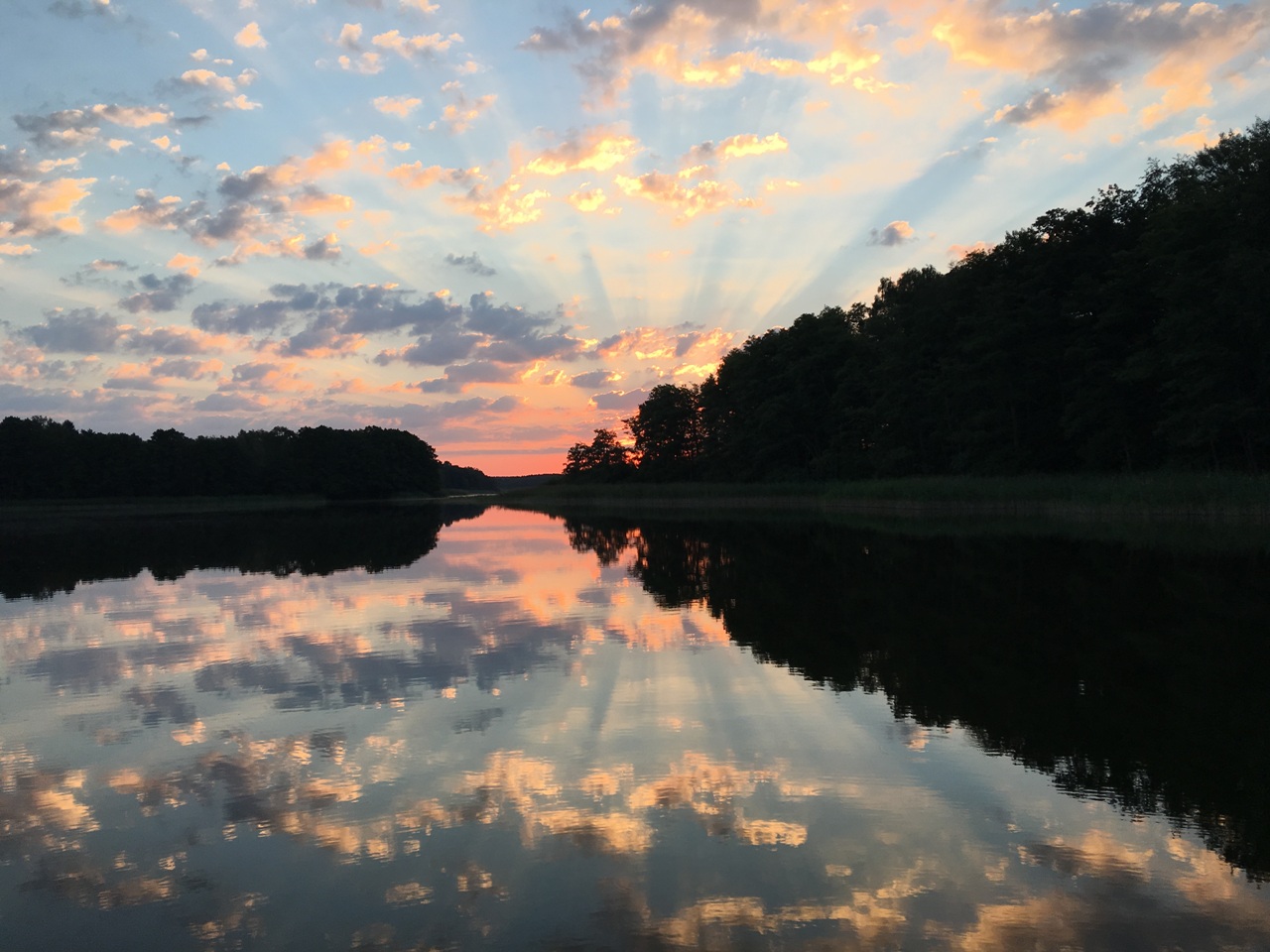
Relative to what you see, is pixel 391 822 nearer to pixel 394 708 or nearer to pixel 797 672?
pixel 394 708

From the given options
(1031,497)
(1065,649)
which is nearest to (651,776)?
(1065,649)

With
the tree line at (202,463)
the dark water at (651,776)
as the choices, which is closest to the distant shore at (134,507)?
the tree line at (202,463)

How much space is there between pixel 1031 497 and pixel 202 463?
127 meters

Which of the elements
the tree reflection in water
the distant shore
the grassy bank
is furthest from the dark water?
the distant shore

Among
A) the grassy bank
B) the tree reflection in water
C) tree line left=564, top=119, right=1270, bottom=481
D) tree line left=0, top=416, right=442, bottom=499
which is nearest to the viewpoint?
the tree reflection in water

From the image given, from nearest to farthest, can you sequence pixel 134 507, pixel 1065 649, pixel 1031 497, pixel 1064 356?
pixel 1065 649
pixel 1031 497
pixel 1064 356
pixel 134 507

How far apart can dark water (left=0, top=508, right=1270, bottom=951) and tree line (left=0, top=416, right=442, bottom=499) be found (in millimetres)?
127125

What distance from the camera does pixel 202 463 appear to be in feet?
458

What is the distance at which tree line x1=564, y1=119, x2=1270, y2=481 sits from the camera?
137 ft

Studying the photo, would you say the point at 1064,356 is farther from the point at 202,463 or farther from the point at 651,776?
the point at 202,463

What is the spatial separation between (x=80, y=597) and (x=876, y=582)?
57.9 ft

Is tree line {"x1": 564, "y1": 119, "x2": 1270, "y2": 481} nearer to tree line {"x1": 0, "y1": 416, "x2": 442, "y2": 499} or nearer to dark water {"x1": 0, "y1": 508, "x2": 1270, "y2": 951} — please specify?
dark water {"x1": 0, "y1": 508, "x2": 1270, "y2": 951}

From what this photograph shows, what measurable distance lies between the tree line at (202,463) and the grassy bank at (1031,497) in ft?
300

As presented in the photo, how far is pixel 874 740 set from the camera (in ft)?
26.7
